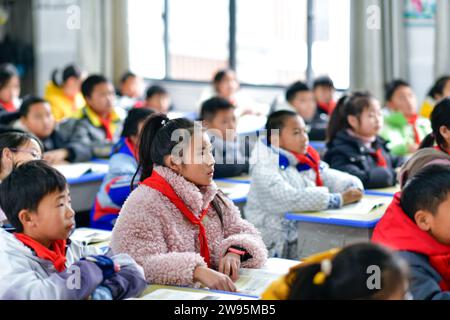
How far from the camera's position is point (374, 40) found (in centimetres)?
649

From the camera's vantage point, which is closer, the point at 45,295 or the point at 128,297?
the point at 45,295

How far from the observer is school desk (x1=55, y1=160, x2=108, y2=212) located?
4055mm

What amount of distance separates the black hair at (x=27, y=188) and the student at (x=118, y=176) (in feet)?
4.93

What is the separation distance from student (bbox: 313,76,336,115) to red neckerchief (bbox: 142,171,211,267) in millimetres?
4225

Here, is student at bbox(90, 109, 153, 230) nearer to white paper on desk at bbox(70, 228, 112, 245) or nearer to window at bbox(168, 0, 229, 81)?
white paper on desk at bbox(70, 228, 112, 245)

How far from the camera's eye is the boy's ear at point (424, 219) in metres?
2.03

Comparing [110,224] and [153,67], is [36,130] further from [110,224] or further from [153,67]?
[153,67]

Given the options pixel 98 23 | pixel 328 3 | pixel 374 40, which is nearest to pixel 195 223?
pixel 374 40

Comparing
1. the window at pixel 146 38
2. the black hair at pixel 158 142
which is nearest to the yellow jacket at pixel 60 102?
the window at pixel 146 38

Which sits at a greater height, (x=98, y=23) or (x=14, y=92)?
(x=98, y=23)

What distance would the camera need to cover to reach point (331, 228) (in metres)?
3.10

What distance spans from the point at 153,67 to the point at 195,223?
20.7 feet

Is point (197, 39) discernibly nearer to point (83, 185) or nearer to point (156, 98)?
point (156, 98)
